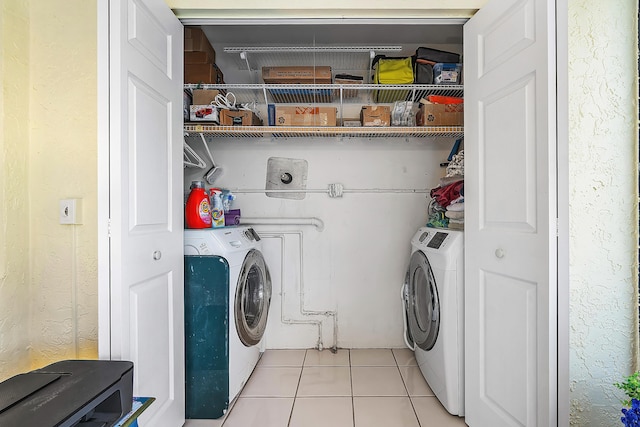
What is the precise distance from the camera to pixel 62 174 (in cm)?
146

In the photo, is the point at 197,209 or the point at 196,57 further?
the point at 196,57

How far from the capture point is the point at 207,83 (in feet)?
7.57

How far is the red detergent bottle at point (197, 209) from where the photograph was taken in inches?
79.0

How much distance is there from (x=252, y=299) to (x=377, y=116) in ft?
4.69

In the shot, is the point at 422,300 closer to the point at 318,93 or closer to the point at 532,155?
the point at 532,155

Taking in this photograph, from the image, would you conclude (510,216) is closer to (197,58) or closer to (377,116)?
(377,116)

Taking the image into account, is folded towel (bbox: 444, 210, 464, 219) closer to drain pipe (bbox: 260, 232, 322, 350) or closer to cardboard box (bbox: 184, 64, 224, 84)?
drain pipe (bbox: 260, 232, 322, 350)

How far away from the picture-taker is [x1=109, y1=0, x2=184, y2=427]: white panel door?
4.03 feet

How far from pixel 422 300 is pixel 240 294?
1066mm

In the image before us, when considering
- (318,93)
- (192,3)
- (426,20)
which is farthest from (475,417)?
(192,3)

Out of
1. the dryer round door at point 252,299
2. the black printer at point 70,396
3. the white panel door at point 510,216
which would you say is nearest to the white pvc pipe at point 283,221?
the dryer round door at point 252,299

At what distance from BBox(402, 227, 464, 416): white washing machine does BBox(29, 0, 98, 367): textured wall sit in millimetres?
1586

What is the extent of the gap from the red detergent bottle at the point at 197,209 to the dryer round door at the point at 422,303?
1277mm

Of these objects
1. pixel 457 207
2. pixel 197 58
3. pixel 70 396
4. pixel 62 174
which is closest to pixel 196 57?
pixel 197 58
